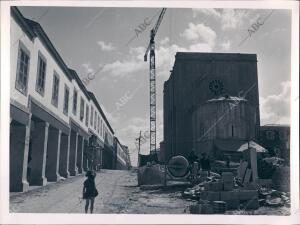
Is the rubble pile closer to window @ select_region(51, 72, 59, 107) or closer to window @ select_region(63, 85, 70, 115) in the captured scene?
window @ select_region(51, 72, 59, 107)

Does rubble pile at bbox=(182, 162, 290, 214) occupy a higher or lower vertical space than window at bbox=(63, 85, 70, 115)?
lower

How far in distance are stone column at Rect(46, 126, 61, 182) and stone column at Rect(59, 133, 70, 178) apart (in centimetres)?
233

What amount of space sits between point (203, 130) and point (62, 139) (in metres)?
14.3

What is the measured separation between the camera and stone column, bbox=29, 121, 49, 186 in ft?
51.5

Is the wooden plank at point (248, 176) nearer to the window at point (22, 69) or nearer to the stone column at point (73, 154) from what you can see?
the window at point (22, 69)

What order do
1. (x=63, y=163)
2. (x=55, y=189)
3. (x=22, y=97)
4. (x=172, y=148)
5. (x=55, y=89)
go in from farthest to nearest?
(x=172, y=148) < (x=63, y=163) < (x=55, y=89) < (x=55, y=189) < (x=22, y=97)

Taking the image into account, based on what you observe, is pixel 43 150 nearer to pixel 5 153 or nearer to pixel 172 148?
pixel 5 153

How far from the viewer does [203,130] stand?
97.5 ft

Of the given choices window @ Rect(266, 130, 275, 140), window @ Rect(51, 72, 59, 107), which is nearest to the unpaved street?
window @ Rect(51, 72, 59, 107)

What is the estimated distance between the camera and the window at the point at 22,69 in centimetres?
1235

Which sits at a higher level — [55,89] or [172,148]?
[55,89]

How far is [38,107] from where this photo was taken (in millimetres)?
14852

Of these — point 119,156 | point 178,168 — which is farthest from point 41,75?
point 119,156

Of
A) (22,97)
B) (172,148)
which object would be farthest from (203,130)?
(22,97)
